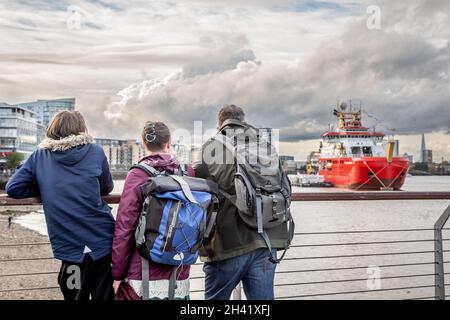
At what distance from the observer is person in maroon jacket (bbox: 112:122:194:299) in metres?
2.60

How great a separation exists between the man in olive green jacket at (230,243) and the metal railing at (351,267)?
0.96ft

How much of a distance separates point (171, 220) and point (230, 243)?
42 cm

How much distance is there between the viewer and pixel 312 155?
7050cm

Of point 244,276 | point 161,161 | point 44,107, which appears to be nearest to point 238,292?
point 244,276

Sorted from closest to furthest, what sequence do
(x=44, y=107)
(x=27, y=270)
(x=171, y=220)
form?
(x=171, y=220)
(x=27, y=270)
(x=44, y=107)

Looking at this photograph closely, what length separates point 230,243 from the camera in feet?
9.20

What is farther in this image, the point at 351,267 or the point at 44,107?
the point at 44,107

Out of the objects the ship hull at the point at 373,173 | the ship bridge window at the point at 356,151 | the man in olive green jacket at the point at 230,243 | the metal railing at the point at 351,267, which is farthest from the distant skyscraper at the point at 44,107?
the man in olive green jacket at the point at 230,243

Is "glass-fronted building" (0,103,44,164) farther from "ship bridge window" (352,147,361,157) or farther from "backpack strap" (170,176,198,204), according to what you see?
"backpack strap" (170,176,198,204)

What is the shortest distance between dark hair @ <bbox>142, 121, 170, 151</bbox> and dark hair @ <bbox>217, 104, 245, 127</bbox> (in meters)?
0.39

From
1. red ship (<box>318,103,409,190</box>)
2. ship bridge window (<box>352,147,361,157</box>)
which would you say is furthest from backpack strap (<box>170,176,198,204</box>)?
ship bridge window (<box>352,147,361,157</box>)

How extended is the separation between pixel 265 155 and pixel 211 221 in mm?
490

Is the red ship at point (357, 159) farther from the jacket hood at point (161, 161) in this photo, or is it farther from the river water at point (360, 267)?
the jacket hood at point (161, 161)

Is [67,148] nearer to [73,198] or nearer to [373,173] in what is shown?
[73,198]
